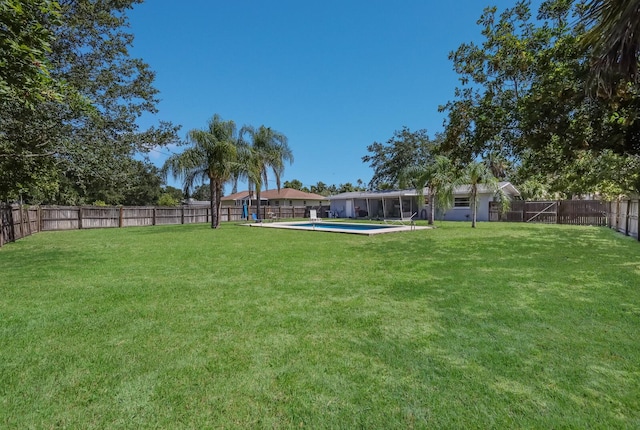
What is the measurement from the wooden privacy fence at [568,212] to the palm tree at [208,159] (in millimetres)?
17845

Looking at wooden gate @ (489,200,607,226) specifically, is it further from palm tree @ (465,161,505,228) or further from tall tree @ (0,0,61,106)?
tall tree @ (0,0,61,106)

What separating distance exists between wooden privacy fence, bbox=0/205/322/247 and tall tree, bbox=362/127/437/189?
13.7 meters

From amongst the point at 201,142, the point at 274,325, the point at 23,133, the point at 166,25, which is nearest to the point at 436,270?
the point at 274,325

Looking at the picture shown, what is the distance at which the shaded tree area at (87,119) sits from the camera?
741cm

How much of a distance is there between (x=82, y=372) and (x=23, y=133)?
7.58 metres

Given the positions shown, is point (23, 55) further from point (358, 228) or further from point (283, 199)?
point (283, 199)

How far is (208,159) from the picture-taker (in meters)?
17.4

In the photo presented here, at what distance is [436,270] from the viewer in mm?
6285

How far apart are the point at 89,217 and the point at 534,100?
2197cm

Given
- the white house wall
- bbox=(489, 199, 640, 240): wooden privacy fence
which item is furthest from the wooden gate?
the white house wall

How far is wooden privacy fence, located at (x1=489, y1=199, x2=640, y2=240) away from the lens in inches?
588

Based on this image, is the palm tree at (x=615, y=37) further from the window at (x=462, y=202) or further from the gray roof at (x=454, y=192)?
the window at (x=462, y=202)

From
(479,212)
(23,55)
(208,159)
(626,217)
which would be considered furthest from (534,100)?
(479,212)

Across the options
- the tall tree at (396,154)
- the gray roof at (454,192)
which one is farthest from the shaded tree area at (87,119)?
the tall tree at (396,154)
